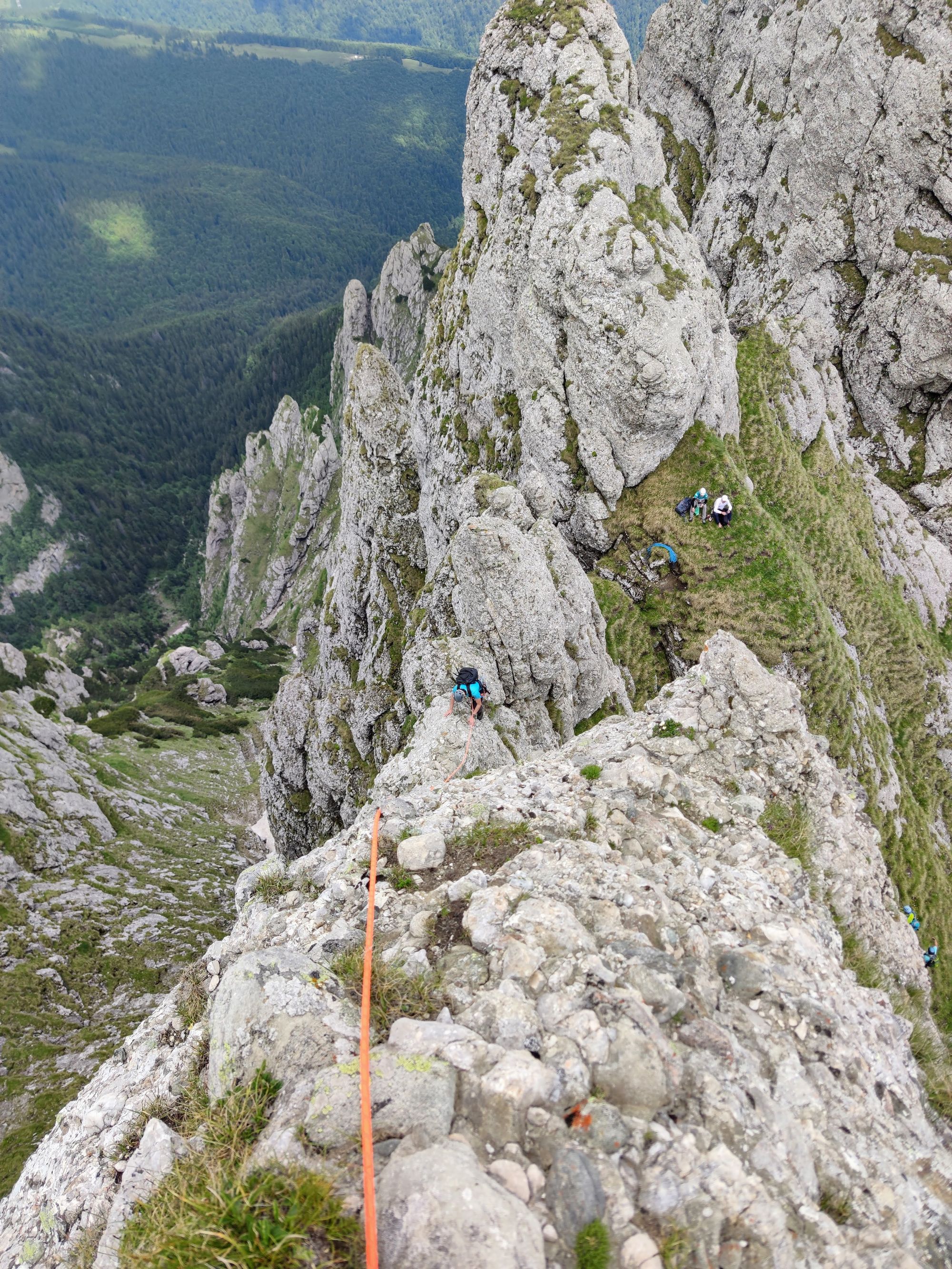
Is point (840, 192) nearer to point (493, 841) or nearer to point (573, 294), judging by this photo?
point (573, 294)

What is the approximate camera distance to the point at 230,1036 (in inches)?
246

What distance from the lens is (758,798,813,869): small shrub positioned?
1012cm

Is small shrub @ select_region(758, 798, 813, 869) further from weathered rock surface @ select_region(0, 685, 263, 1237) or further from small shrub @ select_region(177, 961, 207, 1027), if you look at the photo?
weathered rock surface @ select_region(0, 685, 263, 1237)

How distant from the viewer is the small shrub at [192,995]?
771 centimetres

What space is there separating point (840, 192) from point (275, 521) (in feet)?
491

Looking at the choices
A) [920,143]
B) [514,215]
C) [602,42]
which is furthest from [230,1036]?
[920,143]

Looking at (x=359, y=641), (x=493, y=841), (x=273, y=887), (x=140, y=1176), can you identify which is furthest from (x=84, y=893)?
(x=493, y=841)

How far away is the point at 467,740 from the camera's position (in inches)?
675

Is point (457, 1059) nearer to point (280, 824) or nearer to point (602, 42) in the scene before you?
point (280, 824)

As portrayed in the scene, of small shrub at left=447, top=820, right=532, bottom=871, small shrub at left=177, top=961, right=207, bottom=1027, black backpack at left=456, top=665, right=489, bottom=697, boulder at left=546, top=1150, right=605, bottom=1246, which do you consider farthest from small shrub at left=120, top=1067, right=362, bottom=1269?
black backpack at left=456, top=665, right=489, bottom=697

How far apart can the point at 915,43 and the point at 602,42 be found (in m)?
34.4

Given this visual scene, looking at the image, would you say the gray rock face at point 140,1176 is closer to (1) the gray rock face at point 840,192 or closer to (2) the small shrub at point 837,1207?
(2) the small shrub at point 837,1207

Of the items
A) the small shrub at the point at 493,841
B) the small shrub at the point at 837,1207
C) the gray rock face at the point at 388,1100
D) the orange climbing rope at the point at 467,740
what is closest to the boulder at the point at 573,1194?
the gray rock face at the point at 388,1100

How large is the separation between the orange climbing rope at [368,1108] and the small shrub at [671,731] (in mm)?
6356
